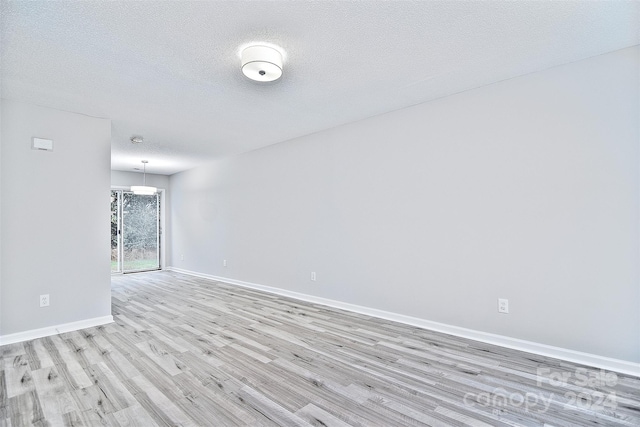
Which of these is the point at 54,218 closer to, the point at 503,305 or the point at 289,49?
the point at 289,49

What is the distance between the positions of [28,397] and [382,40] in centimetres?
348

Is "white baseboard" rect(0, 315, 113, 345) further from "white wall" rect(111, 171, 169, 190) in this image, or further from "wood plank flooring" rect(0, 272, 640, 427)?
"white wall" rect(111, 171, 169, 190)

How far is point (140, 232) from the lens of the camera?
744 cm

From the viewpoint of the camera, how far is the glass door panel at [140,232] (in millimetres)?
7184

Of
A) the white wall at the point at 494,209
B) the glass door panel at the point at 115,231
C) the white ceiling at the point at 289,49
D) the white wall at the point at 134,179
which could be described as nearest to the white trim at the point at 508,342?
the white wall at the point at 494,209

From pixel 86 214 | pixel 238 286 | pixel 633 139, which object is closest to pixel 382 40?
pixel 633 139

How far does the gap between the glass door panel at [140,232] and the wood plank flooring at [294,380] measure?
4.39 m

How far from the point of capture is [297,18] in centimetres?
195

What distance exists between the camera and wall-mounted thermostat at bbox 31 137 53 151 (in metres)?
3.20

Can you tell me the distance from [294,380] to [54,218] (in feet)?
10.5

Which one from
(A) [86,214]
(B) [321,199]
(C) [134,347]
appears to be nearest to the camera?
(C) [134,347]

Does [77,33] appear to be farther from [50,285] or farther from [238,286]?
[238,286]

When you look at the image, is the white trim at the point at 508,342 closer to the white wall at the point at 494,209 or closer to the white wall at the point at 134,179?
the white wall at the point at 494,209

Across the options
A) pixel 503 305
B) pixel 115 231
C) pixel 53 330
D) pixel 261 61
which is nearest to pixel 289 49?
pixel 261 61
